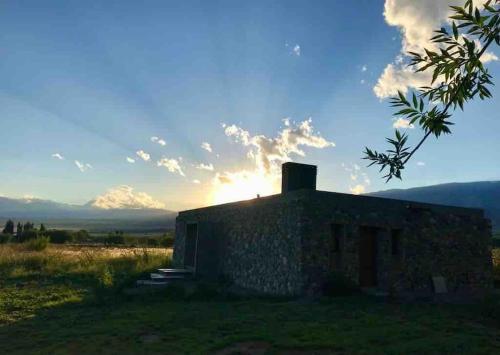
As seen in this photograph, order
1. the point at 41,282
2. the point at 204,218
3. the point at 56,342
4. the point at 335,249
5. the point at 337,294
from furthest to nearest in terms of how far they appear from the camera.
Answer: the point at 204,218, the point at 41,282, the point at 335,249, the point at 337,294, the point at 56,342

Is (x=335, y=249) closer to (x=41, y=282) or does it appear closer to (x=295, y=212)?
(x=295, y=212)

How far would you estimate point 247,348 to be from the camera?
7.16 m

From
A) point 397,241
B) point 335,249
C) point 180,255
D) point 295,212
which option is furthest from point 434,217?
point 180,255

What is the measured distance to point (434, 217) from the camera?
49.1 ft

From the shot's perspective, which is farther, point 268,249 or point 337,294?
point 268,249

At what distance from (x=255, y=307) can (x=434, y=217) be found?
7.96 m

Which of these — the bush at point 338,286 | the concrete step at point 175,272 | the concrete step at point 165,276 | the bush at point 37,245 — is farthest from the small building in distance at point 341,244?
the bush at point 37,245

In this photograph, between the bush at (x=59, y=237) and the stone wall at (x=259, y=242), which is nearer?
the stone wall at (x=259, y=242)

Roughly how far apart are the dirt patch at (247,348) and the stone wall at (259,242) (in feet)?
15.8

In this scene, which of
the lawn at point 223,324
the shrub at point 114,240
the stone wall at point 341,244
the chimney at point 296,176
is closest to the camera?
the lawn at point 223,324

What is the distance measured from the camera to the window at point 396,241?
46.4ft

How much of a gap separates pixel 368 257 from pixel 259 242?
368 cm

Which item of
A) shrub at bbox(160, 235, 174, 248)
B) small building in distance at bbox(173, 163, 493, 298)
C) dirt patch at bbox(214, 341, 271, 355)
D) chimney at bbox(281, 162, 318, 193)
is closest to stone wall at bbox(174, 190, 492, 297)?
small building in distance at bbox(173, 163, 493, 298)

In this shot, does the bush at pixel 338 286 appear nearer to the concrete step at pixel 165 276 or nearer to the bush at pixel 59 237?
the concrete step at pixel 165 276
